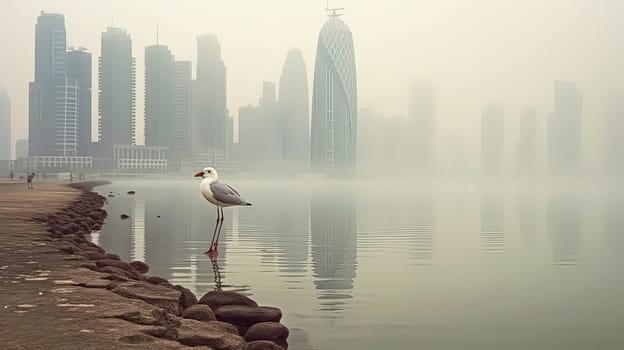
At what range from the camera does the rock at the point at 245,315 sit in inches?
386

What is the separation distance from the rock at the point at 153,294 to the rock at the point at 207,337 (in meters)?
1.33

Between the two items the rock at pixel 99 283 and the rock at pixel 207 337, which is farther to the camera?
the rock at pixel 99 283

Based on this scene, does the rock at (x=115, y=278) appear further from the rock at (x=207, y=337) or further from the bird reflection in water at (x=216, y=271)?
the bird reflection in water at (x=216, y=271)

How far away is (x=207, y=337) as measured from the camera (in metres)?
7.38

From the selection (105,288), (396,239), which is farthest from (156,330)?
(396,239)

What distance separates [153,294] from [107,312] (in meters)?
1.88

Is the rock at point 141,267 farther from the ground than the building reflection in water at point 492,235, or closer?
farther from the ground

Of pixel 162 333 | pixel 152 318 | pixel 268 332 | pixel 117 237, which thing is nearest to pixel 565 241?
pixel 117 237

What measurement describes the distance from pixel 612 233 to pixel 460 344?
28207 millimetres

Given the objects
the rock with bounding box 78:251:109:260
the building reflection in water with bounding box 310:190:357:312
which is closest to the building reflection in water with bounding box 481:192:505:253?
the building reflection in water with bounding box 310:190:357:312

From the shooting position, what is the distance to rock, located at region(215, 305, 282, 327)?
9.80 meters

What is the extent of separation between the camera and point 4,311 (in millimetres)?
7965

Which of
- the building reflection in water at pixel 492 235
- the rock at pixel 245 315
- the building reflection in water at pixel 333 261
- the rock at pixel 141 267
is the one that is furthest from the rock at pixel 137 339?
the building reflection in water at pixel 492 235

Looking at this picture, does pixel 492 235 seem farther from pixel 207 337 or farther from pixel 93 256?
pixel 207 337
